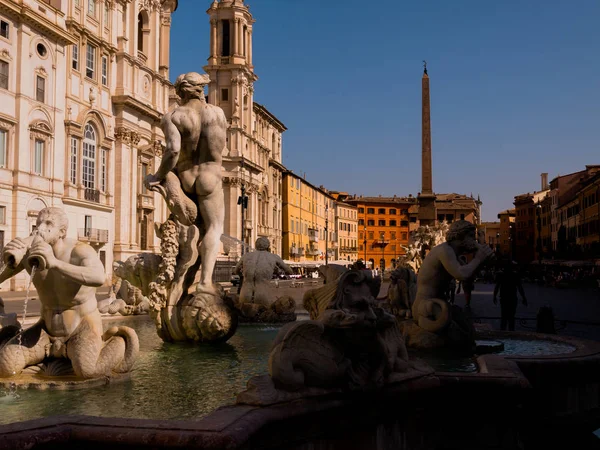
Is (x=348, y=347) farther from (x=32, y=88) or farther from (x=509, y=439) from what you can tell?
(x=32, y=88)

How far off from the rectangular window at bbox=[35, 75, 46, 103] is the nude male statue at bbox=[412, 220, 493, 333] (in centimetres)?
2990

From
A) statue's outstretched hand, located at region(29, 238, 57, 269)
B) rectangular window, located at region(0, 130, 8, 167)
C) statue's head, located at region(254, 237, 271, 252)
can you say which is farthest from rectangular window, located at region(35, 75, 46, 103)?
statue's outstretched hand, located at region(29, 238, 57, 269)

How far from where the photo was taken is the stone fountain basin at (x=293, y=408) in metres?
2.80

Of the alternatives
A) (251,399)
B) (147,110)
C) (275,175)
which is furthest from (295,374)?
(275,175)

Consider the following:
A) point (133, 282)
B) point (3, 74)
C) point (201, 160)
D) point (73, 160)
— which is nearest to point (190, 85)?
point (201, 160)

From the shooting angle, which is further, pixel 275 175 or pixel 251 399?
pixel 275 175

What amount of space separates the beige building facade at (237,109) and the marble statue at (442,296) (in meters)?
53.6

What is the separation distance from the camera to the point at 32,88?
103 ft

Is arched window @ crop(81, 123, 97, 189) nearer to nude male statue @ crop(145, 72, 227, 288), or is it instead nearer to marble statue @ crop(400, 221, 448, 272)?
marble statue @ crop(400, 221, 448, 272)

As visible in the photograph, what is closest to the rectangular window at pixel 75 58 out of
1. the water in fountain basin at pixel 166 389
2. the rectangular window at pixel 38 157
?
the rectangular window at pixel 38 157

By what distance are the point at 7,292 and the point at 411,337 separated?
2577 cm

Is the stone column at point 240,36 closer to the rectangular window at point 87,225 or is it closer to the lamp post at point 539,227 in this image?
the rectangular window at point 87,225

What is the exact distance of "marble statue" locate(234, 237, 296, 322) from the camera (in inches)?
325

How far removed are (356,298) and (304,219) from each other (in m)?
87.2
